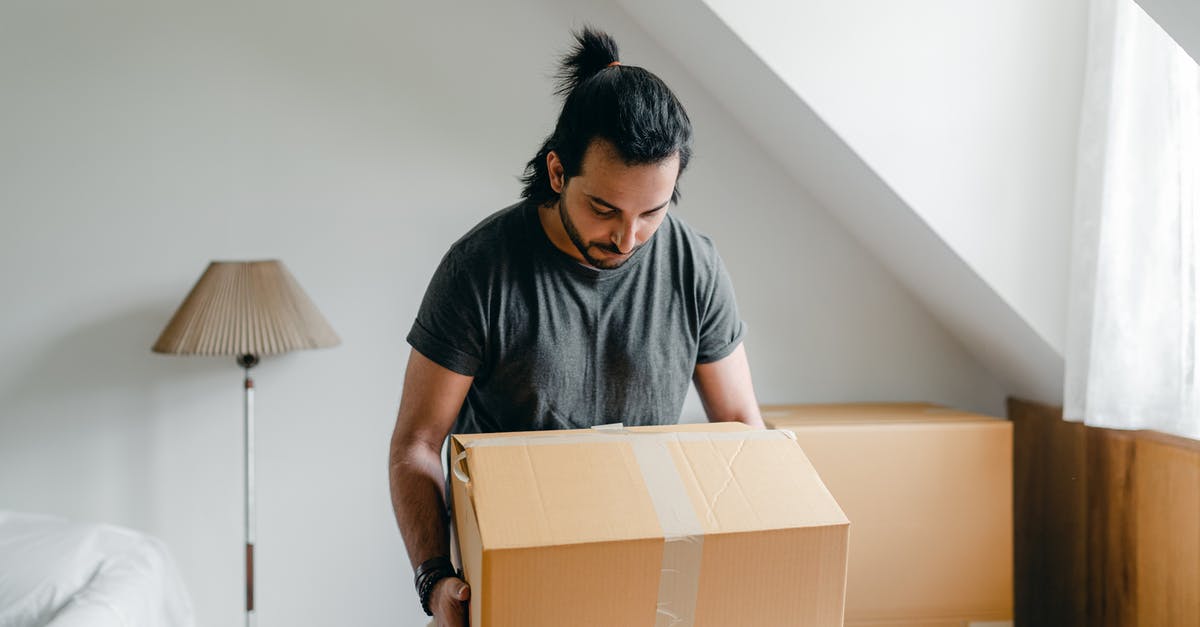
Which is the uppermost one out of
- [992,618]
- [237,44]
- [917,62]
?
[237,44]

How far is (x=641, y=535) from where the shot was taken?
2.85 ft

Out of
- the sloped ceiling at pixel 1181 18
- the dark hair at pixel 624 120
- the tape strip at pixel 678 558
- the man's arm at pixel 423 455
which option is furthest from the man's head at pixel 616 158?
the sloped ceiling at pixel 1181 18

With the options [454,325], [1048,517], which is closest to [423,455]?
[454,325]

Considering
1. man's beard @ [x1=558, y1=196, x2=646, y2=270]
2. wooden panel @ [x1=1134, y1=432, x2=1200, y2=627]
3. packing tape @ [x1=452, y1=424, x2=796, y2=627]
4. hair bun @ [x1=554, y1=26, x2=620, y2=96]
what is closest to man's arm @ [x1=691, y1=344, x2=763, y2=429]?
man's beard @ [x1=558, y1=196, x2=646, y2=270]

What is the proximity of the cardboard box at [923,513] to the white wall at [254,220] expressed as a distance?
646mm

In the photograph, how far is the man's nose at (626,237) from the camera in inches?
45.8

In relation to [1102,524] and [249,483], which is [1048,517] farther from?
[249,483]

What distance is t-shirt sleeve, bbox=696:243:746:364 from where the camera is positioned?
4.57 ft

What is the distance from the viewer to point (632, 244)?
3.88ft

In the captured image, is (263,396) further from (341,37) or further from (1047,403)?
(1047,403)

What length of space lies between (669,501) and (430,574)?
12.4 inches

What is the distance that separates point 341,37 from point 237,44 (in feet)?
0.79

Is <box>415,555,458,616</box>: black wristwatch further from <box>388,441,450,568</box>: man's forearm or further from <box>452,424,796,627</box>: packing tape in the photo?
<box>452,424,796,627</box>: packing tape

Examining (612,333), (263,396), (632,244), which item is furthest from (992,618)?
(263,396)
